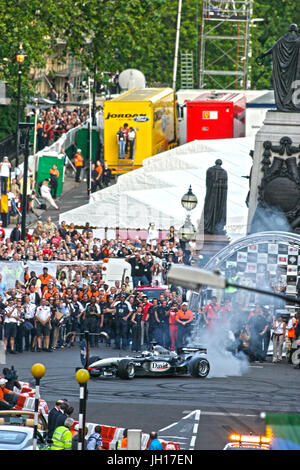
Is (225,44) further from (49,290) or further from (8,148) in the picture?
(49,290)

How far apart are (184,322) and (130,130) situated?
74.9ft

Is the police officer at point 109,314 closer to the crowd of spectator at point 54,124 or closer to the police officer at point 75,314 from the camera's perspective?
the police officer at point 75,314

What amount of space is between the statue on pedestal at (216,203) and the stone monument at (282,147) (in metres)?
1.93

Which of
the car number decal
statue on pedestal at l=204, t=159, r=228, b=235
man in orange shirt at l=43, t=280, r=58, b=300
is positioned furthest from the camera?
statue on pedestal at l=204, t=159, r=228, b=235

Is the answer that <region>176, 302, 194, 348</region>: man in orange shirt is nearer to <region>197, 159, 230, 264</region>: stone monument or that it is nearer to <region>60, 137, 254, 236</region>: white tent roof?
<region>197, 159, 230, 264</region>: stone monument

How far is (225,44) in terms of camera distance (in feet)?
264

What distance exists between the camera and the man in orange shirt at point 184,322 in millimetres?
32094

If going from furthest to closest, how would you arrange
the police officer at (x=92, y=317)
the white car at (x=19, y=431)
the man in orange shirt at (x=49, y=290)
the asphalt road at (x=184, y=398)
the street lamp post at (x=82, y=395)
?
the man in orange shirt at (x=49, y=290), the police officer at (x=92, y=317), the asphalt road at (x=184, y=398), the white car at (x=19, y=431), the street lamp post at (x=82, y=395)

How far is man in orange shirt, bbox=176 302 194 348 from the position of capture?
3209cm

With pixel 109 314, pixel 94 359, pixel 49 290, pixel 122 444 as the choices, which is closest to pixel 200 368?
pixel 94 359

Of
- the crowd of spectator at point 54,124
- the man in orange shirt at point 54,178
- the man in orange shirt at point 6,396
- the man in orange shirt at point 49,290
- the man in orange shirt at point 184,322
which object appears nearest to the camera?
the man in orange shirt at point 6,396

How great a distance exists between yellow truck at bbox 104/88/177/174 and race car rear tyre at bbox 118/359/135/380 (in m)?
25.4

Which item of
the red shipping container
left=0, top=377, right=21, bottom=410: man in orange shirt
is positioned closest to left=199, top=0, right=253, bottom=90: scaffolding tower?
the red shipping container

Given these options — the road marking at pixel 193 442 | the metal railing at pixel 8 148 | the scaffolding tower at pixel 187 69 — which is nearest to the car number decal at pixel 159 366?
the road marking at pixel 193 442
